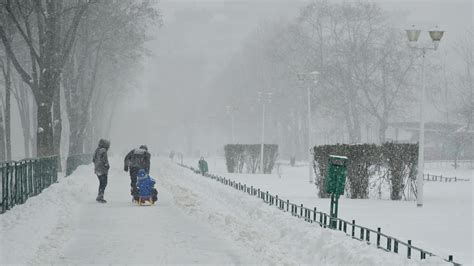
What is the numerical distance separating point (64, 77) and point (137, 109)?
100m

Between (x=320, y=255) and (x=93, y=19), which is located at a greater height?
(x=93, y=19)

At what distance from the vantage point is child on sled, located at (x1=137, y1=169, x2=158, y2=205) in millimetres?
18462

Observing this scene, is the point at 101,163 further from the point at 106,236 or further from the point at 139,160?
the point at 106,236

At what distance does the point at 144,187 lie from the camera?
18.5 metres

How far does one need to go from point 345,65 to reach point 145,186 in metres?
39.4

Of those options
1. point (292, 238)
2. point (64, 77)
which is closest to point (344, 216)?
point (292, 238)

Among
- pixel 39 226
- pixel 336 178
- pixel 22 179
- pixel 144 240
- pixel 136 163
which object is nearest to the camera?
pixel 144 240

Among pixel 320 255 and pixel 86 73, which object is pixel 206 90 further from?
pixel 320 255

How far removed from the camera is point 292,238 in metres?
12.4

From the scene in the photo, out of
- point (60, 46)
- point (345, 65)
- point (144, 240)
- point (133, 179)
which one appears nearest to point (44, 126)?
point (60, 46)

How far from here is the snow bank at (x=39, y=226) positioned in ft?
35.4

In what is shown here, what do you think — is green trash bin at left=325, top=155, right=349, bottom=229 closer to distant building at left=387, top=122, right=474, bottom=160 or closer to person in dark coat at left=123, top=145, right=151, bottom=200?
person in dark coat at left=123, top=145, right=151, bottom=200

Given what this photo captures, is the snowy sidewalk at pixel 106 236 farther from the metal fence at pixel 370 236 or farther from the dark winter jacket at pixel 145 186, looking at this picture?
the metal fence at pixel 370 236

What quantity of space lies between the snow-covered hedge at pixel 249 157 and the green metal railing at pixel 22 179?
Answer: 21.1 meters
